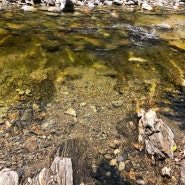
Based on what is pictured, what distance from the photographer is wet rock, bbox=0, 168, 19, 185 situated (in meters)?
4.59

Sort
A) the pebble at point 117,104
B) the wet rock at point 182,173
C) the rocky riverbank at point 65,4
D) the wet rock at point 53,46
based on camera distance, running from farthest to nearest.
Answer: the rocky riverbank at point 65,4 < the wet rock at point 53,46 < the pebble at point 117,104 < the wet rock at point 182,173

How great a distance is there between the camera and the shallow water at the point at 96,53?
8138 millimetres

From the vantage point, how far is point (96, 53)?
11.4 meters

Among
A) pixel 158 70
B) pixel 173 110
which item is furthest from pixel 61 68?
pixel 173 110

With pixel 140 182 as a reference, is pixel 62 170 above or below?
above

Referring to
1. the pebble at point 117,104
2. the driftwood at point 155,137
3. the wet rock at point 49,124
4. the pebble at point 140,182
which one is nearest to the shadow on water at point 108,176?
the pebble at point 140,182

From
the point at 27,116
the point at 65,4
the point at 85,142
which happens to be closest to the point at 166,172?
the point at 85,142

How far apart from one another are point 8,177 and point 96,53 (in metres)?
7.93

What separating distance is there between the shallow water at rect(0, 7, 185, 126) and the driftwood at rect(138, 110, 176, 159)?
3.48 feet

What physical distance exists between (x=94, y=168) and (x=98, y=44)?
8489 mm

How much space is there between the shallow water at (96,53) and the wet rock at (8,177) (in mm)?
2656

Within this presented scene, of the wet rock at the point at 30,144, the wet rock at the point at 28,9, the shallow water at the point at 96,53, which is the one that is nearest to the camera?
the wet rock at the point at 30,144

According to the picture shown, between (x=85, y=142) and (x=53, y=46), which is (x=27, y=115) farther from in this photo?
(x=53, y=46)

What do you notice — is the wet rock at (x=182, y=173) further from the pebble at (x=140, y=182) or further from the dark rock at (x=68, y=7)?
the dark rock at (x=68, y=7)
